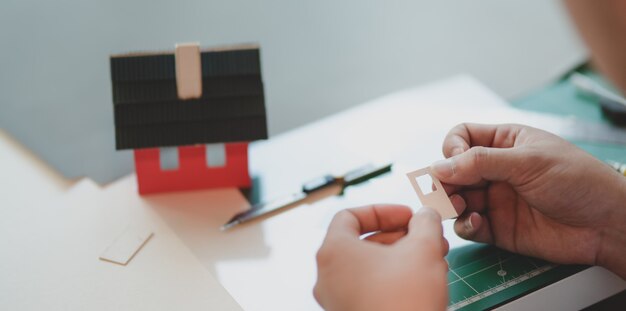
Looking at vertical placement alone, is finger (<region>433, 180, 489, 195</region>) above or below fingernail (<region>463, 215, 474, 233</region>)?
above

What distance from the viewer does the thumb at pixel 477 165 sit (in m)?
0.90

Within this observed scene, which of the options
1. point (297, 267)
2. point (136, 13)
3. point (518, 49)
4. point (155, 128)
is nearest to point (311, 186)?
point (297, 267)

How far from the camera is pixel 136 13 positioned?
1.54 m

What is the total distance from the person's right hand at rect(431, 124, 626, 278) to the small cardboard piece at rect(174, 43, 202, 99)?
43 centimetres

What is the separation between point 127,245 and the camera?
3.27 feet

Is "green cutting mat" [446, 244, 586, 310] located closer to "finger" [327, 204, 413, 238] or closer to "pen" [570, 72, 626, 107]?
"finger" [327, 204, 413, 238]

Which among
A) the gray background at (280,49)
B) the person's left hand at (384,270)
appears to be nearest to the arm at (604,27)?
the person's left hand at (384,270)

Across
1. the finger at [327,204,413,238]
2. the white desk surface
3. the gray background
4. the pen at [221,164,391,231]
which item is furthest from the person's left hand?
the gray background

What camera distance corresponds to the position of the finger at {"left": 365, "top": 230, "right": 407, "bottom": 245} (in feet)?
2.87

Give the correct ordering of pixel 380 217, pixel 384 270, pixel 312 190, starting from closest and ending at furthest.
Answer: pixel 384 270
pixel 380 217
pixel 312 190

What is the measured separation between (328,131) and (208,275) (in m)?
0.45

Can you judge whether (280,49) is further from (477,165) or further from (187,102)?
(477,165)

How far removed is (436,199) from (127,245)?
0.51 metres

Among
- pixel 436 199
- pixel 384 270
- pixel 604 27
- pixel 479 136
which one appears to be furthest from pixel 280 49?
pixel 604 27
